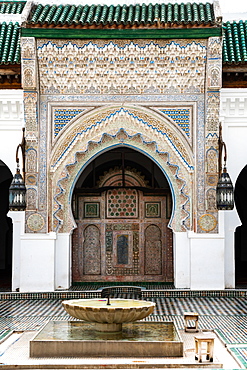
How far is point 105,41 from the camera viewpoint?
670 cm

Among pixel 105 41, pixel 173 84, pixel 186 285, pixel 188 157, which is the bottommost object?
pixel 186 285

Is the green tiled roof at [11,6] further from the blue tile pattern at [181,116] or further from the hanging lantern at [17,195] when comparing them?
the hanging lantern at [17,195]

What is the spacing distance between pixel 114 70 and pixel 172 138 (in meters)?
0.97

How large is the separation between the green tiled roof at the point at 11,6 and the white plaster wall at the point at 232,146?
3.63 m

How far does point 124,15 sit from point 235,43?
1305 millimetres

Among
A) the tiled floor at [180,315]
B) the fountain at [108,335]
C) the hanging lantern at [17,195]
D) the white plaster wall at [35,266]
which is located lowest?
the tiled floor at [180,315]

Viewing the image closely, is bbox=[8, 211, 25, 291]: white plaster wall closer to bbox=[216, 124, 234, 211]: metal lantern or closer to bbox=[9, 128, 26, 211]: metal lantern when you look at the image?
bbox=[9, 128, 26, 211]: metal lantern

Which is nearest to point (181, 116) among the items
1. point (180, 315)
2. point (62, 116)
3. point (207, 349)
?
point (62, 116)

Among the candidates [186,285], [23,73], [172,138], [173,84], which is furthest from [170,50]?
[186,285]

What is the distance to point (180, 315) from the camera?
5594mm

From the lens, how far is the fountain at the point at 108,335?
13.0ft

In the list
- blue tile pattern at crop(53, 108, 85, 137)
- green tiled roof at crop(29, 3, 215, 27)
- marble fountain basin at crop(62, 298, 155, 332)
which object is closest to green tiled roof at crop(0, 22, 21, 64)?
green tiled roof at crop(29, 3, 215, 27)

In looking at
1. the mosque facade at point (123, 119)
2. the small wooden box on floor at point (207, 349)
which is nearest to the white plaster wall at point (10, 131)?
the mosque facade at point (123, 119)

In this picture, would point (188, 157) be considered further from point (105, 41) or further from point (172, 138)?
point (105, 41)
